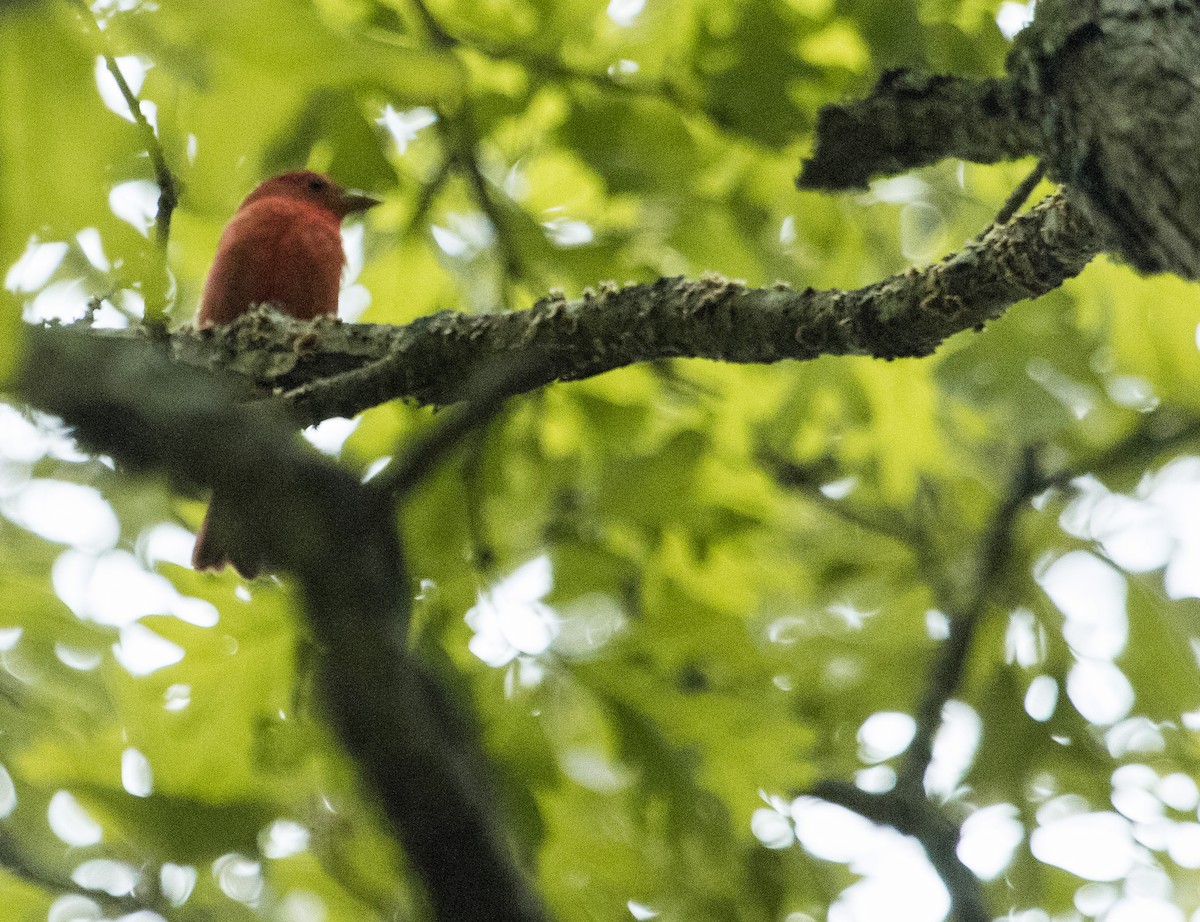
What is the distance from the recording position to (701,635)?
3.57m

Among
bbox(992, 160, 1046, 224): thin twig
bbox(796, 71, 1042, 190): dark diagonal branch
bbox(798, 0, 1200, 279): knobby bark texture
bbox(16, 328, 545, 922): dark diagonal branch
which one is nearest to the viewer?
bbox(16, 328, 545, 922): dark diagonal branch

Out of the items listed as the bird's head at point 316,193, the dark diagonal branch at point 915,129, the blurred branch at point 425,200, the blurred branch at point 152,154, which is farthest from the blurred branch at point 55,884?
the bird's head at point 316,193

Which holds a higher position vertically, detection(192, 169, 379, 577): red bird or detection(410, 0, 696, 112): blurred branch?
detection(410, 0, 696, 112): blurred branch

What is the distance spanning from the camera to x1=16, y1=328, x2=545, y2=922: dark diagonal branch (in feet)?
2.81

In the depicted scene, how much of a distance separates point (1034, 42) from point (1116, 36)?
11 centimetres

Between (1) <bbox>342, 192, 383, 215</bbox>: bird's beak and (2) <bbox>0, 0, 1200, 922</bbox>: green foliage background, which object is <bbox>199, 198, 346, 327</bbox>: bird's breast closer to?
(2) <bbox>0, 0, 1200, 922</bbox>: green foliage background

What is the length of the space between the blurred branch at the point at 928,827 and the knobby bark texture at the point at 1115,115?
7.12 feet

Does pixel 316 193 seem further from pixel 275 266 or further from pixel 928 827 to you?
pixel 928 827

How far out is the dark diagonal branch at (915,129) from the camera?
65.3 inches

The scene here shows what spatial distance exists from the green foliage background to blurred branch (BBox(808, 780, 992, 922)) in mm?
249

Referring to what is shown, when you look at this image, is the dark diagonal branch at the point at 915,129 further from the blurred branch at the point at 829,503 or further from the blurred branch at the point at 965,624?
the blurred branch at the point at 829,503

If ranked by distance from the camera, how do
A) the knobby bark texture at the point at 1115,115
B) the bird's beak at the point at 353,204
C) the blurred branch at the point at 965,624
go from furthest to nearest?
the bird's beak at the point at 353,204, the blurred branch at the point at 965,624, the knobby bark texture at the point at 1115,115

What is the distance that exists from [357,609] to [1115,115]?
3.29 ft

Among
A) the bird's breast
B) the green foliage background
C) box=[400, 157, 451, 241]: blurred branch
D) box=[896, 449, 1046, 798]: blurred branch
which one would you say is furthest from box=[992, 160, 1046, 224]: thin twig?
the bird's breast
